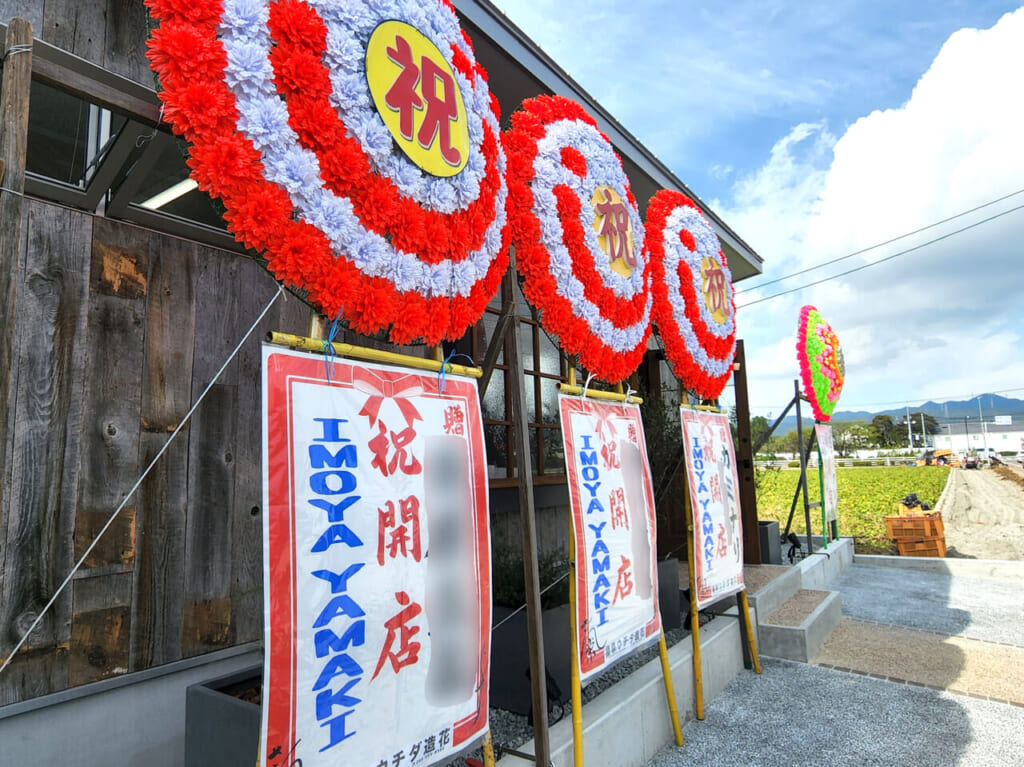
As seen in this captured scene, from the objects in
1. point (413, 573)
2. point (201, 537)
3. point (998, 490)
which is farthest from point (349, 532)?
point (998, 490)

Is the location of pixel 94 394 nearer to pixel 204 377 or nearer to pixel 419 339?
pixel 204 377

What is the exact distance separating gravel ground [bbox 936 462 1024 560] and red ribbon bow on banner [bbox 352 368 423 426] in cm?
1064

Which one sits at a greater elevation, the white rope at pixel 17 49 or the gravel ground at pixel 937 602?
the white rope at pixel 17 49

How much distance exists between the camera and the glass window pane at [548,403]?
16.1 ft

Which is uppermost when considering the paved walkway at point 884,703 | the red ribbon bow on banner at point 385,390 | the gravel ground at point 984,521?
the red ribbon bow on banner at point 385,390

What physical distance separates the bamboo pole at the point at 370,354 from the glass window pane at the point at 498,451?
2.06 m

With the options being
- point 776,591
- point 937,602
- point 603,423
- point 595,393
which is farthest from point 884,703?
point 937,602

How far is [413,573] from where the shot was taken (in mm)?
1800

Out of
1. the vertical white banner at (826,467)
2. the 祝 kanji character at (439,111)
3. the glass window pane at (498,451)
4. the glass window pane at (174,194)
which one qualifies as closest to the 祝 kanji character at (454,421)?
the 祝 kanji character at (439,111)

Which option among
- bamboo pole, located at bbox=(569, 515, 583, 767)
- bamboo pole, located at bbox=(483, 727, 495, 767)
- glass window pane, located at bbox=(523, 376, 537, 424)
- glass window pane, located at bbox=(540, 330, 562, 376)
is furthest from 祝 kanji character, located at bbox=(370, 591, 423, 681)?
glass window pane, located at bbox=(540, 330, 562, 376)

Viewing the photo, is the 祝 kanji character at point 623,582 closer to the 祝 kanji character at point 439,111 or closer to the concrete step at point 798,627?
the 祝 kanji character at point 439,111

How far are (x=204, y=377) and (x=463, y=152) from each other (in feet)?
4.91

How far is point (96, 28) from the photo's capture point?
7.79 ft

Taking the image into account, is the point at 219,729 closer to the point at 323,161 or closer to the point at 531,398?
the point at 323,161
